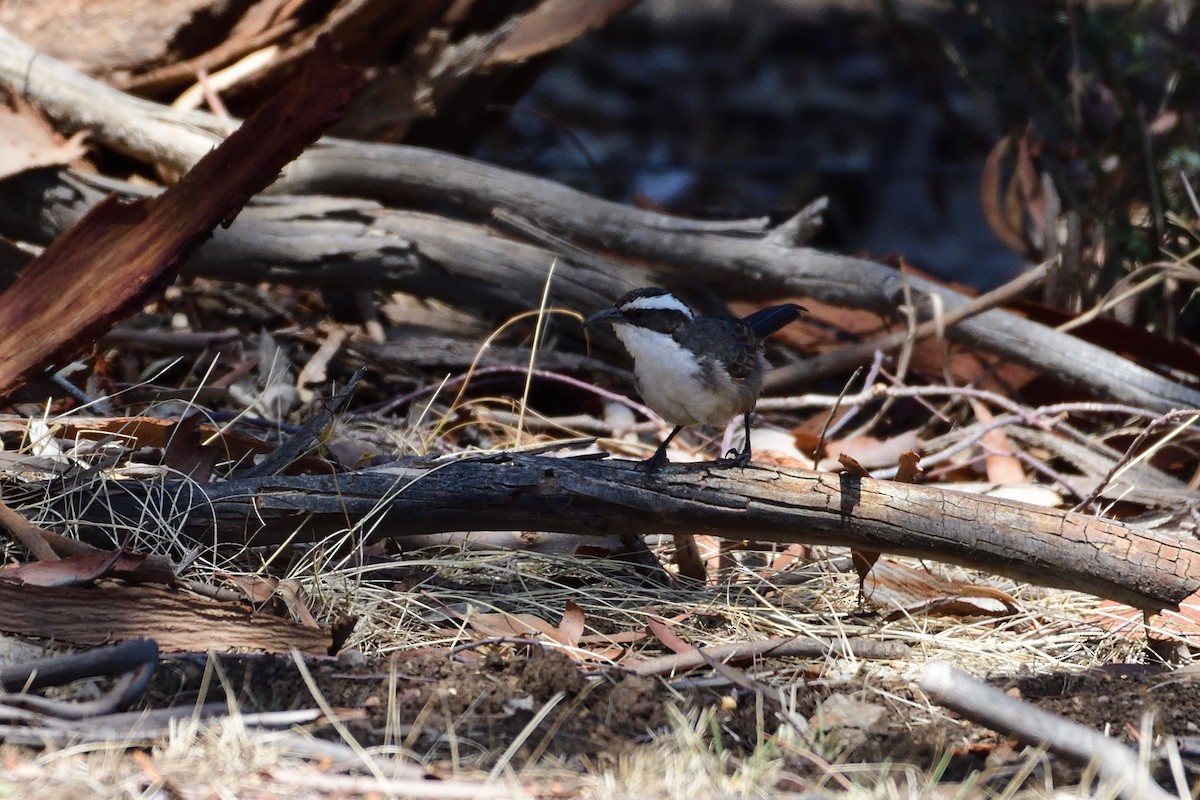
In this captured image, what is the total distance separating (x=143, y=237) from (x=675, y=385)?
5.98ft

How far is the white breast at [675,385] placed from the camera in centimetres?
402

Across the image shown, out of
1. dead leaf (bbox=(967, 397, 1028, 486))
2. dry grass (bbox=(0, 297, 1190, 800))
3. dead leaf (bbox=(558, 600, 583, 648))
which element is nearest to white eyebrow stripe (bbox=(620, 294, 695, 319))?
dry grass (bbox=(0, 297, 1190, 800))

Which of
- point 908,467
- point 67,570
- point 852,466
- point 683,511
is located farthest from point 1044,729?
point 67,570

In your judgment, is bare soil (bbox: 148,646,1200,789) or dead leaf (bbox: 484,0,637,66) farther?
dead leaf (bbox: 484,0,637,66)

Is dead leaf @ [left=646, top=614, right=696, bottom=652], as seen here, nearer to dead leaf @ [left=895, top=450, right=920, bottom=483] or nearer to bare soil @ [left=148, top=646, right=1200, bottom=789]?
bare soil @ [left=148, top=646, right=1200, bottom=789]

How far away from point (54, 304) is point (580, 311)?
237 centimetres

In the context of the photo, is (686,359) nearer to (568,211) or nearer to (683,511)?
(683,511)

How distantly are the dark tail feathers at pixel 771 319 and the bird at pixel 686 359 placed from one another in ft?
0.41

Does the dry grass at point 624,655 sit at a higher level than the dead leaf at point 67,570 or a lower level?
lower

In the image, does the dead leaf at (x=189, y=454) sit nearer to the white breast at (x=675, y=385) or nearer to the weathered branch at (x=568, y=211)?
the white breast at (x=675, y=385)

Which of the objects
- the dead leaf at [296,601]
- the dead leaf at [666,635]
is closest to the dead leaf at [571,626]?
the dead leaf at [666,635]

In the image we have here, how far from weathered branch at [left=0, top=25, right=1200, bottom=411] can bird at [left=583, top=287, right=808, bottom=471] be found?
131 centimetres

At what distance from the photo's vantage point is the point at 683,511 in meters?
3.53

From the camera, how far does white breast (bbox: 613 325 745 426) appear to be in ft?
13.2
